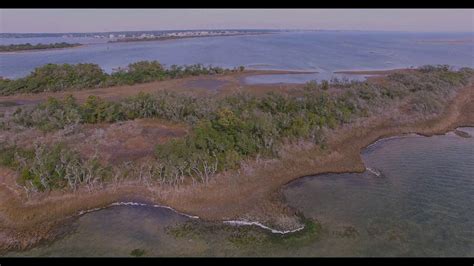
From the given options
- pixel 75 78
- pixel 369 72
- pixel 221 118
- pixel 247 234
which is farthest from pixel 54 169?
pixel 369 72

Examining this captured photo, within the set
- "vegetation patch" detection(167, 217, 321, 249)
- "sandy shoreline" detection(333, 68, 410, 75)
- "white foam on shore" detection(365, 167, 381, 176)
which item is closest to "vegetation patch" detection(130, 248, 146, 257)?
"vegetation patch" detection(167, 217, 321, 249)

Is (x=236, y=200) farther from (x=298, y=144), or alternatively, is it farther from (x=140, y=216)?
(x=298, y=144)

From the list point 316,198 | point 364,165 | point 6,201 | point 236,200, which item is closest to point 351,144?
point 364,165

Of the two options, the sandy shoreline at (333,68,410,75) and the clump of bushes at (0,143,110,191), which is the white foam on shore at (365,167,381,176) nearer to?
the clump of bushes at (0,143,110,191)

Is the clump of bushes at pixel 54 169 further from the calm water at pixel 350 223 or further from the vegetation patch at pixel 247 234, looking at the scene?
the vegetation patch at pixel 247 234

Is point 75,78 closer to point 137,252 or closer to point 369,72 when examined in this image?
point 137,252

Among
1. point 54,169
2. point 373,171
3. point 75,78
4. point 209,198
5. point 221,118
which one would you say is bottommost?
point 209,198
